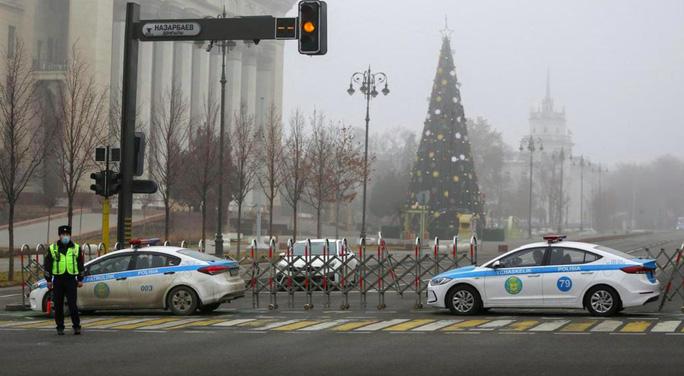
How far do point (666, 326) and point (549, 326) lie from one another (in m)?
1.98

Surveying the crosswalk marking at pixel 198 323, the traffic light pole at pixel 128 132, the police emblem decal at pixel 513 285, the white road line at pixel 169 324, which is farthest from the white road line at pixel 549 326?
the traffic light pole at pixel 128 132

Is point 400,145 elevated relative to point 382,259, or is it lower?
elevated

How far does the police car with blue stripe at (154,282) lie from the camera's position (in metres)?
22.0

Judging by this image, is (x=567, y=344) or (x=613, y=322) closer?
(x=567, y=344)

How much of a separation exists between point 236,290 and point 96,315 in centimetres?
305

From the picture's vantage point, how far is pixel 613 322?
Answer: 63.7ft

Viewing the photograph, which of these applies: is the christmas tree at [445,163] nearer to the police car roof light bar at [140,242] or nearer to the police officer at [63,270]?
the police car roof light bar at [140,242]

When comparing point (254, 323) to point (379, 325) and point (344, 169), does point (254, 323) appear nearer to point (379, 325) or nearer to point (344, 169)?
point (379, 325)

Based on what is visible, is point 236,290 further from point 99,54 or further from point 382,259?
point 99,54

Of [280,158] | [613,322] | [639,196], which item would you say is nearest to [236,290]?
[613,322]

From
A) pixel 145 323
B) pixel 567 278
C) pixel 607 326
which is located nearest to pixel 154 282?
pixel 145 323

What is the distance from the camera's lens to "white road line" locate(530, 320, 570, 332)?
1828 centimetres

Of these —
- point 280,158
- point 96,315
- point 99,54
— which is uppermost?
point 99,54

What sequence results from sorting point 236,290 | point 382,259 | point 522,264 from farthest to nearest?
point 382,259 → point 236,290 → point 522,264
